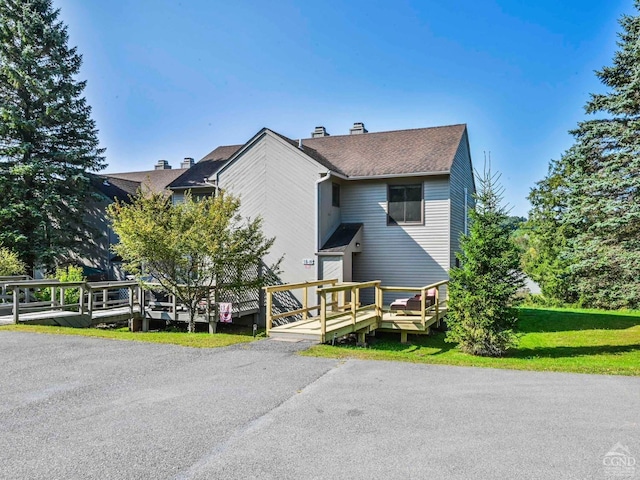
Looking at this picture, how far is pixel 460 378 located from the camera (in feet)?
20.7

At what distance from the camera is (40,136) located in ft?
65.4

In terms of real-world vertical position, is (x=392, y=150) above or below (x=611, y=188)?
above

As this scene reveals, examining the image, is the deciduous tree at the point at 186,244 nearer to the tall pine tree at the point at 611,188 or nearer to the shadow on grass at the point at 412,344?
the shadow on grass at the point at 412,344

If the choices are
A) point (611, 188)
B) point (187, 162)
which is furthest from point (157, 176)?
point (611, 188)

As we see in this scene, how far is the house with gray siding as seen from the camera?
48.5 feet

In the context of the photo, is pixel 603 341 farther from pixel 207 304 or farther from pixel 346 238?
pixel 207 304

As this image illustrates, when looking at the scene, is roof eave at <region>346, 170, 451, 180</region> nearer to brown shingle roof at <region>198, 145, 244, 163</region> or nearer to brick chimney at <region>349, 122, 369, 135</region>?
brick chimney at <region>349, 122, 369, 135</region>

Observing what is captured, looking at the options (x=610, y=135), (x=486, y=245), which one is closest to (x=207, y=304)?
(x=486, y=245)

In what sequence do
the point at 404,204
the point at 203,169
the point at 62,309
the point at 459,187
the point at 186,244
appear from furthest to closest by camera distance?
the point at 203,169 → the point at 459,187 → the point at 404,204 → the point at 62,309 → the point at 186,244

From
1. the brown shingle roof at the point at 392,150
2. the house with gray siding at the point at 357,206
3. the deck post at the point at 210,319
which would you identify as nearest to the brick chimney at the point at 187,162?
A: the brown shingle roof at the point at 392,150

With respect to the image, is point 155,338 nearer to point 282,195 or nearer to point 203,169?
point 282,195

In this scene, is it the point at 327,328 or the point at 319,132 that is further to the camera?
the point at 319,132

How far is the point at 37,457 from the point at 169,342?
5048mm

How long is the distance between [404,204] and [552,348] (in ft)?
21.4
